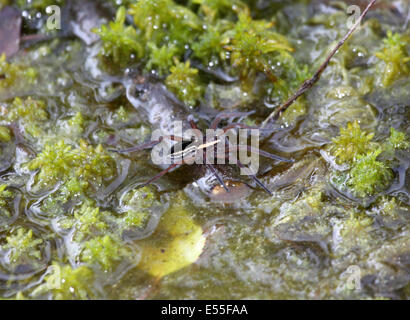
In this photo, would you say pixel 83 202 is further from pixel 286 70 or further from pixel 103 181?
pixel 286 70

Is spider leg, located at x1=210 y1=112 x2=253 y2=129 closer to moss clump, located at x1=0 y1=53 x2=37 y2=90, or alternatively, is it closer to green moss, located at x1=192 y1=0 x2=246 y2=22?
green moss, located at x1=192 y1=0 x2=246 y2=22

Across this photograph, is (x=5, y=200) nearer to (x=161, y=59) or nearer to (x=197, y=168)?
(x=197, y=168)

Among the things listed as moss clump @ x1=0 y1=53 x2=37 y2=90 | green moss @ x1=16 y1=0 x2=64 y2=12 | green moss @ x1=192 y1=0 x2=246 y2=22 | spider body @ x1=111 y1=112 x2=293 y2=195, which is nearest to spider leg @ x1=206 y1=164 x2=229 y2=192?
spider body @ x1=111 y1=112 x2=293 y2=195

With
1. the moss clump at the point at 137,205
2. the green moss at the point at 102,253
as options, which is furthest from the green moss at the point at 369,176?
the green moss at the point at 102,253

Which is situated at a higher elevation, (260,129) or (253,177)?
(260,129)

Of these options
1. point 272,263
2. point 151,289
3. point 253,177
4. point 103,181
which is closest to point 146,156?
point 103,181

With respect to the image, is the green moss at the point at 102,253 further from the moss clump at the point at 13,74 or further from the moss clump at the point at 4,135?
the moss clump at the point at 13,74
